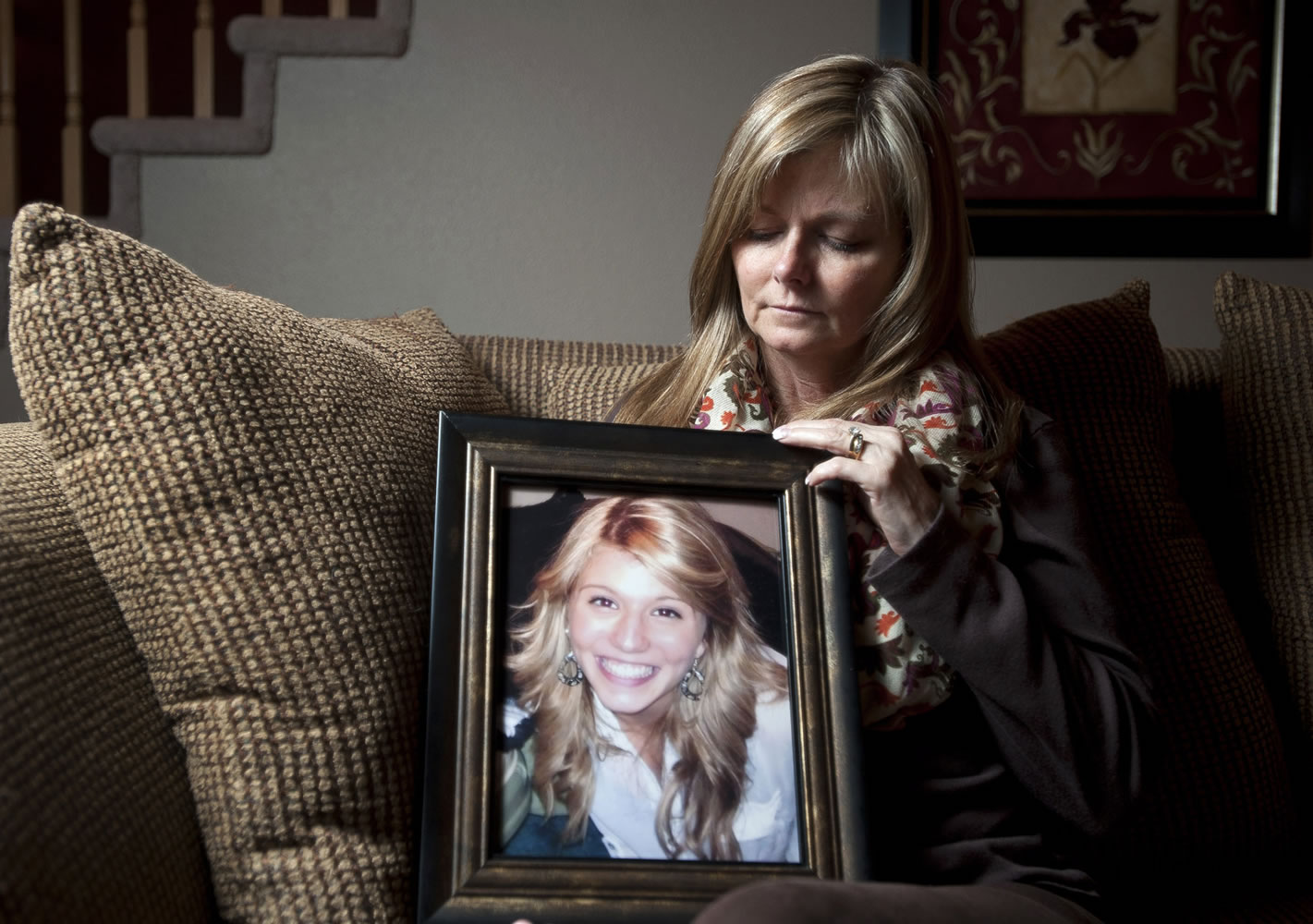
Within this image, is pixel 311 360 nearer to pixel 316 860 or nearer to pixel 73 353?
pixel 73 353

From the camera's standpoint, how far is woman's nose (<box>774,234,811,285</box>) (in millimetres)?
1149

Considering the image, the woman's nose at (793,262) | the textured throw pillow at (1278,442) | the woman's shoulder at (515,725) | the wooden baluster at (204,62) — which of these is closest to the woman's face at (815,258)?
the woman's nose at (793,262)

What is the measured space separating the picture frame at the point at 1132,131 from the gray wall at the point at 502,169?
0.85ft

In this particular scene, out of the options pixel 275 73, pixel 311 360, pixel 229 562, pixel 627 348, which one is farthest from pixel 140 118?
pixel 229 562

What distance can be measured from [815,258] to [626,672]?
0.50m

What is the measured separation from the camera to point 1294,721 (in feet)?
4.72

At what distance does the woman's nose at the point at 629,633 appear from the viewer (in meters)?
0.94

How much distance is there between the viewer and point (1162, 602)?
1344 millimetres

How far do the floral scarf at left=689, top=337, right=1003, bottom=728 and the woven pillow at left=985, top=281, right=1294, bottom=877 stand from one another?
0.86 ft

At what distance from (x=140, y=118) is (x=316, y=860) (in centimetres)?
174

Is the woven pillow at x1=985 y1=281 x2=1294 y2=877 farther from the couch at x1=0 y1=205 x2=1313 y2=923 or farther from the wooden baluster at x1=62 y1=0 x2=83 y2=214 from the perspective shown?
the wooden baluster at x1=62 y1=0 x2=83 y2=214

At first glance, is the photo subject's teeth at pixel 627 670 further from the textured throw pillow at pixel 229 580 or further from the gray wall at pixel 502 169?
the gray wall at pixel 502 169

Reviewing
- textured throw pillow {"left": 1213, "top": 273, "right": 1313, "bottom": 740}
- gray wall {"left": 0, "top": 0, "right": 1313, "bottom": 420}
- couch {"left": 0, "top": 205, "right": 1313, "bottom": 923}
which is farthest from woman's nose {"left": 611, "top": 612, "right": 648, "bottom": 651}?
gray wall {"left": 0, "top": 0, "right": 1313, "bottom": 420}

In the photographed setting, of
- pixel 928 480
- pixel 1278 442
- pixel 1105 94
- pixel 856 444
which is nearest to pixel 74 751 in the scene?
pixel 856 444
